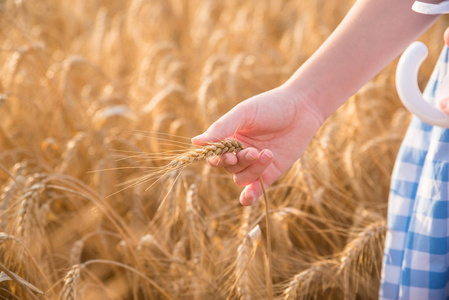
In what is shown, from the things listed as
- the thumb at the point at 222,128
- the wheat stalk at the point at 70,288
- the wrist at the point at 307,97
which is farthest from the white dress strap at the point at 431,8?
the wheat stalk at the point at 70,288

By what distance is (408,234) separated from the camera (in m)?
0.96

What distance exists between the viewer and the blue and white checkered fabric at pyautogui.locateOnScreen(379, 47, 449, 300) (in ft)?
2.91

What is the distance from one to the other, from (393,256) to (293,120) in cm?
42

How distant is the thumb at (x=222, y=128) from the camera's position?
2.47 ft

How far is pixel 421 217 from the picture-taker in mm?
918

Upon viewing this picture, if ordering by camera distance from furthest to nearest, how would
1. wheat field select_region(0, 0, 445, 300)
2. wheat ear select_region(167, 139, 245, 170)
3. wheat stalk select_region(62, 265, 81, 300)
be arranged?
1. wheat field select_region(0, 0, 445, 300)
2. wheat stalk select_region(62, 265, 81, 300)
3. wheat ear select_region(167, 139, 245, 170)

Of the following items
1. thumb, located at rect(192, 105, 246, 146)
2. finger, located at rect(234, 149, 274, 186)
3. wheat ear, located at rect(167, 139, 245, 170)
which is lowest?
finger, located at rect(234, 149, 274, 186)

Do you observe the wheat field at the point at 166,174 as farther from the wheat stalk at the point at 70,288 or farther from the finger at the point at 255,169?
the finger at the point at 255,169

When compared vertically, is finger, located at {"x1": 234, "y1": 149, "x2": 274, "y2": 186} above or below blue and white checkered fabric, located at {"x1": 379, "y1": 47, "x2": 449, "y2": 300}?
above

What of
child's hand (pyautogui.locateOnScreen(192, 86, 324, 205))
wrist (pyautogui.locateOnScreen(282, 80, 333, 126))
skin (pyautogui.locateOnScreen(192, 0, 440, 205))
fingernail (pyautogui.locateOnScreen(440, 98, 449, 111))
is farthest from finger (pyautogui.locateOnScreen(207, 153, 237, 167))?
fingernail (pyautogui.locateOnScreen(440, 98, 449, 111))

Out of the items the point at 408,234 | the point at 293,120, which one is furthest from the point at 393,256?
the point at 293,120

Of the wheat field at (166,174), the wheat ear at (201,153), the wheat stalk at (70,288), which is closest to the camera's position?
the wheat ear at (201,153)

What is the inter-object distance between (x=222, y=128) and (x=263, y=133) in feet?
0.48

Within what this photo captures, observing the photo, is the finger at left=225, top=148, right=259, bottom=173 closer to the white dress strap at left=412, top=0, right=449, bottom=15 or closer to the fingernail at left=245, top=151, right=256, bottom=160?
the fingernail at left=245, top=151, right=256, bottom=160
